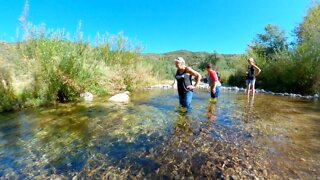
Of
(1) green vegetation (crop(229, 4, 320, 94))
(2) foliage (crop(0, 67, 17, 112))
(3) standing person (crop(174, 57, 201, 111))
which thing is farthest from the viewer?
(1) green vegetation (crop(229, 4, 320, 94))

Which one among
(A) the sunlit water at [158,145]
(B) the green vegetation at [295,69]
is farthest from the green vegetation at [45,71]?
(B) the green vegetation at [295,69]

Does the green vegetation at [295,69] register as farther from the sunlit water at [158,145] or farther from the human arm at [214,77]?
the sunlit water at [158,145]

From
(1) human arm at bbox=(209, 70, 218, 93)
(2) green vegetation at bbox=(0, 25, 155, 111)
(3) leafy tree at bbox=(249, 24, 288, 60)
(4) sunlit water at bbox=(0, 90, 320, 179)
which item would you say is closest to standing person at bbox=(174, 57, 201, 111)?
(4) sunlit water at bbox=(0, 90, 320, 179)

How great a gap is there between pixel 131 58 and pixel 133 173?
659 inches

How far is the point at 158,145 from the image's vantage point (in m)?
5.26

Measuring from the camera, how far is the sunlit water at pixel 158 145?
161 inches

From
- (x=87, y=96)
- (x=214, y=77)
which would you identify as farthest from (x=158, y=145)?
(x=87, y=96)

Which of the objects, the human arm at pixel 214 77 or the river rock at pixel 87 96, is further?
the river rock at pixel 87 96

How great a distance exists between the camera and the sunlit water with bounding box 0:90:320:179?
4.09 meters

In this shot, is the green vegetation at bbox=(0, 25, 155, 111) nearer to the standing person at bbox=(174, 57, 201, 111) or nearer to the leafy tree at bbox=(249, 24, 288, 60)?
the standing person at bbox=(174, 57, 201, 111)

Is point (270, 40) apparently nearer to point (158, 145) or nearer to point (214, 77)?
point (214, 77)

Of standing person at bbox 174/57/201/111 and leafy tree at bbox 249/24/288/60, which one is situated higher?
leafy tree at bbox 249/24/288/60

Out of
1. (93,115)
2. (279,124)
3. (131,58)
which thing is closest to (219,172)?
(279,124)

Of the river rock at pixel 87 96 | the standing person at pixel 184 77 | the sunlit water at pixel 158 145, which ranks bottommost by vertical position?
the sunlit water at pixel 158 145
